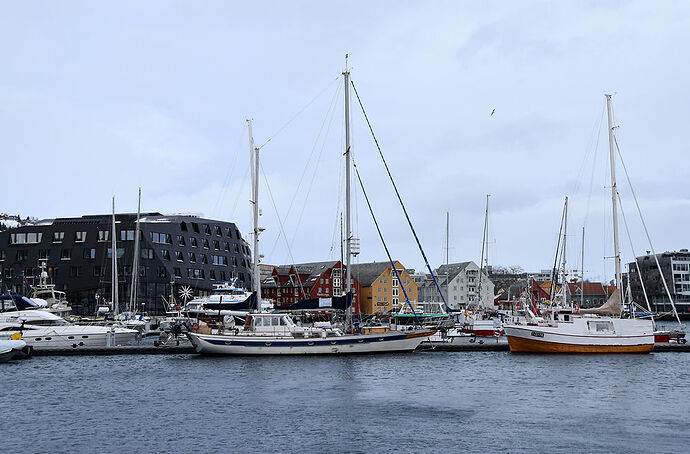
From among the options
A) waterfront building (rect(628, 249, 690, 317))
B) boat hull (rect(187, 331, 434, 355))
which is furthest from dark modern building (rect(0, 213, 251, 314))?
waterfront building (rect(628, 249, 690, 317))

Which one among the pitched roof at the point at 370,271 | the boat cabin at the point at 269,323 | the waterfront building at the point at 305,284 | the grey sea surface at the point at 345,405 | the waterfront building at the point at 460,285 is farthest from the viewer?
the waterfront building at the point at 460,285

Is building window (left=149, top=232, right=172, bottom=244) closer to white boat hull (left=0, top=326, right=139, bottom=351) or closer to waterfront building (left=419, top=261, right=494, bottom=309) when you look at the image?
white boat hull (left=0, top=326, right=139, bottom=351)

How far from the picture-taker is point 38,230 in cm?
12325

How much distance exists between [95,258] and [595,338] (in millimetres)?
91373

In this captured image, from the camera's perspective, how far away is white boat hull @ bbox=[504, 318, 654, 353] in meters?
54.9

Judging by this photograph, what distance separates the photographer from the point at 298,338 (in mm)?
52250

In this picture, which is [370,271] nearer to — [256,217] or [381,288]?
[381,288]

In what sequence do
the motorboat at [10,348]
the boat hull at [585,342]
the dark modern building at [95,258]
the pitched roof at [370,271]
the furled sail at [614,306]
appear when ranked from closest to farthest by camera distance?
the motorboat at [10,348] → the boat hull at [585,342] → the furled sail at [614,306] → the dark modern building at [95,258] → the pitched roof at [370,271]

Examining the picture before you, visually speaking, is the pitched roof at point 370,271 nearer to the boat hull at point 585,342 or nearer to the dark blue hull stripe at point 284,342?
the boat hull at point 585,342

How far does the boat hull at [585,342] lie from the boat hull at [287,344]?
12389mm

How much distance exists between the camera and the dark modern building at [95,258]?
11862 cm

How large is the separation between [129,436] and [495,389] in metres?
20.5

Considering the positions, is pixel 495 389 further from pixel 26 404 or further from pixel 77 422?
pixel 26 404

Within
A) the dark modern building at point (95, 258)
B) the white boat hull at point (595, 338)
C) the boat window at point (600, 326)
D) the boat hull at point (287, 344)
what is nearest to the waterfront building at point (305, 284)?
the dark modern building at point (95, 258)
